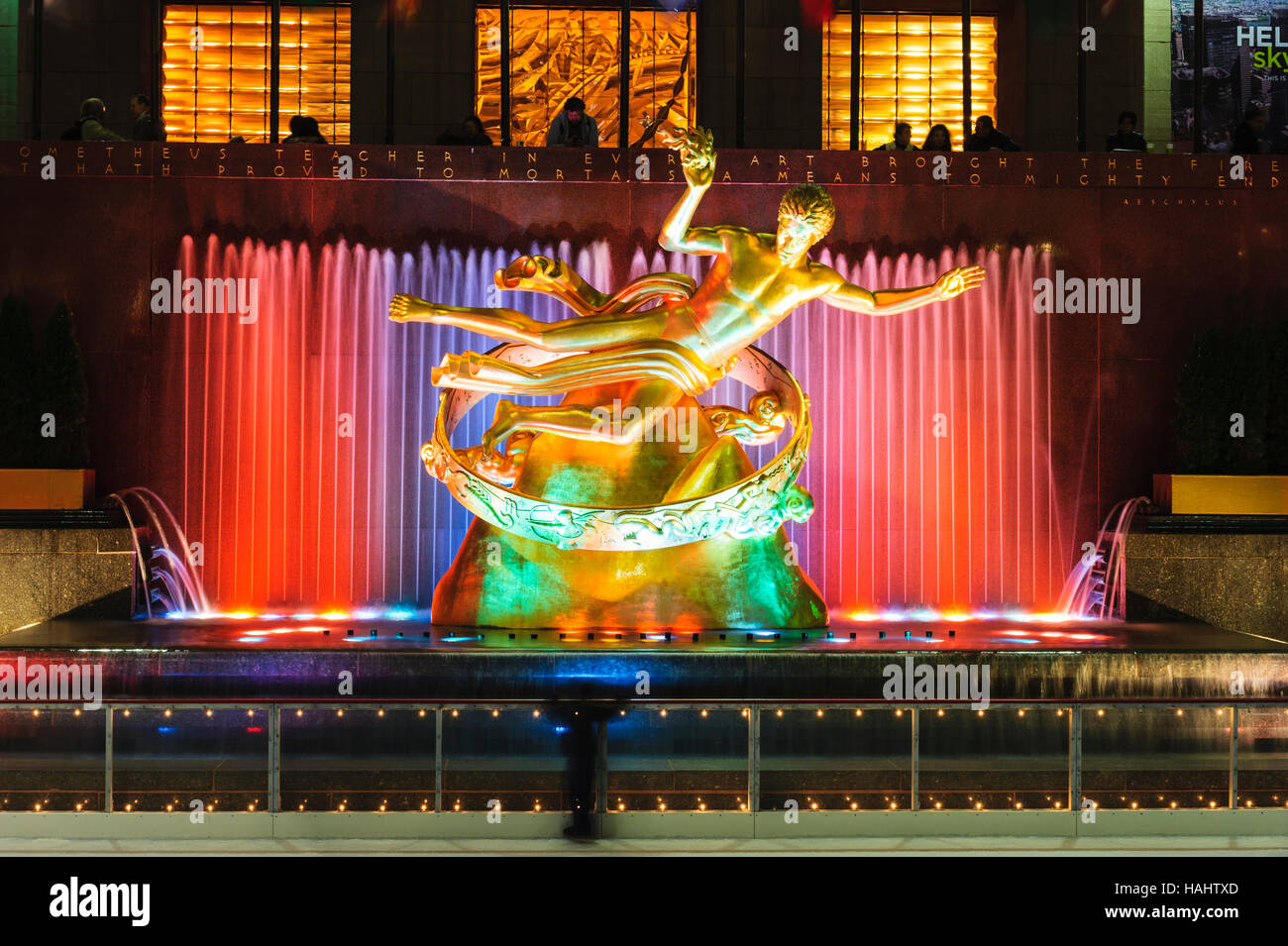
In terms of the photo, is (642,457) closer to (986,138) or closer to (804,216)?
(804,216)

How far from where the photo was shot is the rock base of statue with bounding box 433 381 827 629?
40.3 ft

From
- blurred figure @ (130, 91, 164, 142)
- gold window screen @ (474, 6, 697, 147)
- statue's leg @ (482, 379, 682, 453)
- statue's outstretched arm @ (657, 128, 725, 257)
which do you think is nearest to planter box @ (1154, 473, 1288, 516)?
statue's leg @ (482, 379, 682, 453)

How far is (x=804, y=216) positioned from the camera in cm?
1172

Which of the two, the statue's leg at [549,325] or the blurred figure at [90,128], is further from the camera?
the blurred figure at [90,128]

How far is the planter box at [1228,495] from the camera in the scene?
1462cm

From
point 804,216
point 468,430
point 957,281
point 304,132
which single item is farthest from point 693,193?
point 304,132

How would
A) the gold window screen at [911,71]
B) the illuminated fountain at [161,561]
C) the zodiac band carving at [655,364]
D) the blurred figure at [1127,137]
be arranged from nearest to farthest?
the zodiac band carving at [655,364] < the illuminated fountain at [161,561] < the blurred figure at [1127,137] < the gold window screen at [911,71]

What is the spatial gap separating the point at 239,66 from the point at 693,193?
12007mm

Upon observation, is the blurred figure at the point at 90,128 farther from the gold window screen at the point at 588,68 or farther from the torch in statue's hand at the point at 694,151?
the torch in statue's hand at the point at 694,151

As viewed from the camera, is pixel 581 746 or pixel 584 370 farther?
pixel 584 370

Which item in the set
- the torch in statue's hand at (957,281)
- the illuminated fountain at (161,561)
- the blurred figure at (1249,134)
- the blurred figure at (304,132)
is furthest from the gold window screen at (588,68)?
the torch in statue's hand at (957,281)

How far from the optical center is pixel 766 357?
13.0 meters

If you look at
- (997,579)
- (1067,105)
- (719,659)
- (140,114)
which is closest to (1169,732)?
(719,659)

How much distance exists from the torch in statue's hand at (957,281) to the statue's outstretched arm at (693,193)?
6.32ft
